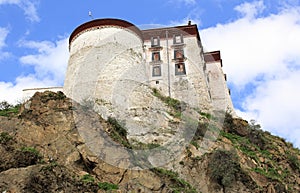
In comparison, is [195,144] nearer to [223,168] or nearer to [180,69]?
[223,168]

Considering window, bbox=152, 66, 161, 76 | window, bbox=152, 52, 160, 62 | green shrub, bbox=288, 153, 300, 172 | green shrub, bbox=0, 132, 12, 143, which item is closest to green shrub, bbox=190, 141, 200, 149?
green shrub, bbox=288, 153, 300, 172

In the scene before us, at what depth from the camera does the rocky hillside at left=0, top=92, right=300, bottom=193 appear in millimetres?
13898

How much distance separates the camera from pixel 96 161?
55.2 feet

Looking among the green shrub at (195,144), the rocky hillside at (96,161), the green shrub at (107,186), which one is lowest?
the green shrub at (107,186)

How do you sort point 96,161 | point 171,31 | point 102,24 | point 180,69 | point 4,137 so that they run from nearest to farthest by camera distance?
point 4,137, point 96,161, point 102,24, point 180,69, point 171,31

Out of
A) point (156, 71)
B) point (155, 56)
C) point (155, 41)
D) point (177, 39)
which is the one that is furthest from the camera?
point (177, 39)

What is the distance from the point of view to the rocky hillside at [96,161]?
45.6 feet

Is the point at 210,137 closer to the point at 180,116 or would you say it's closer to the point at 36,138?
the point at 180,116

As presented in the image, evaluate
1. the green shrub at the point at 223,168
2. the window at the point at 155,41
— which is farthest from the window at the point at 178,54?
the green shrub at the point at 223,168

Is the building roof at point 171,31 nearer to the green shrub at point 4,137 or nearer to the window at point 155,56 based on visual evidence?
the window at point 155,56

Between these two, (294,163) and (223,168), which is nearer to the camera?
(223,168)

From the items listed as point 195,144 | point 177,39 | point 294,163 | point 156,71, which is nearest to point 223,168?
point 195,144

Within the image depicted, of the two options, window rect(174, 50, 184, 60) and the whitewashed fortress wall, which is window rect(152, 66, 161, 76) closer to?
the whitewashed fortress wall

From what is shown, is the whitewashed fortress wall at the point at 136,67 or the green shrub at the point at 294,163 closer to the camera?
the green shrub at the point at 294,163
